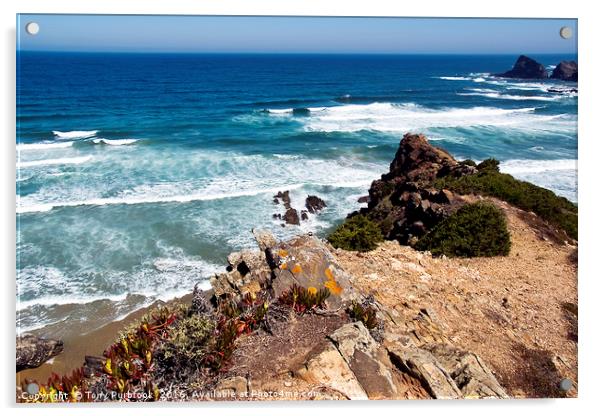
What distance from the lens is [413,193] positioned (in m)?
13.0

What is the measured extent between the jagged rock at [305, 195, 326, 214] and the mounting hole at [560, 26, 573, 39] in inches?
253

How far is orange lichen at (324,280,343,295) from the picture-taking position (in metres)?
6.16

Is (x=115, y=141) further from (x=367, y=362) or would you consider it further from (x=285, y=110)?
(x=285, y=110)

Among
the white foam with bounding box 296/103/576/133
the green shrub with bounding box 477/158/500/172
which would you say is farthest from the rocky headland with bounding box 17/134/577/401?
the white foam with bounding box 296/103/576/133

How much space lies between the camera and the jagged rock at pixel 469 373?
5574 millimetres

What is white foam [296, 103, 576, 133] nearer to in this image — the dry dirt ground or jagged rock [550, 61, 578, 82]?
the dry dirt ground

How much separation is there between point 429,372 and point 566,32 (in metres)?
4.96

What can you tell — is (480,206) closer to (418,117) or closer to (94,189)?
(94,189)

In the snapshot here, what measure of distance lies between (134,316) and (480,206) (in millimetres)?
7434

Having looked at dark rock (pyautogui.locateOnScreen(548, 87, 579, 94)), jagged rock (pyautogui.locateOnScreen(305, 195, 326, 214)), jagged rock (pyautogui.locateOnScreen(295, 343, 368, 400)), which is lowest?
jagged rock (pyautogui.locateOnScreen(295, 343, 368, 400))

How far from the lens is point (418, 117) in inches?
807

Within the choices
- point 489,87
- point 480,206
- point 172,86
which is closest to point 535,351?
point 480,206

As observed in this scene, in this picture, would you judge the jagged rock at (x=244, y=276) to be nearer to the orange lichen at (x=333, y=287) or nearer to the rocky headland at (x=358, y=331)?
the rocky headland at (x=358, y=331)

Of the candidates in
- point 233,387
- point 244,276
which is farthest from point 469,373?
point 244,276
